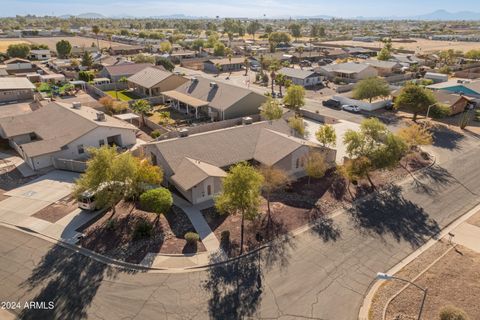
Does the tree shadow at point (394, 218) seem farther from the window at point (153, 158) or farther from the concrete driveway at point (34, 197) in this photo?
the concrete driveway at point (34, 197)

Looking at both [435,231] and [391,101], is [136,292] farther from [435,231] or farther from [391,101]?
[391,101]

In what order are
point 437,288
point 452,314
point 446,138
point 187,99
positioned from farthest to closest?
point 187,99 < point 446,138 < point 437,288 < point 452,314

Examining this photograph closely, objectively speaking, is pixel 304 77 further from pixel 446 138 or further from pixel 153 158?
pixel 153 158

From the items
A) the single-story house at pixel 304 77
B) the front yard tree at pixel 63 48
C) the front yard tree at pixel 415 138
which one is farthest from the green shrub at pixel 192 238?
the front yard tree at pixel 63 48

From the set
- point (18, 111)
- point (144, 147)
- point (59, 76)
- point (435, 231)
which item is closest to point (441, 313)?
point (435, 231)

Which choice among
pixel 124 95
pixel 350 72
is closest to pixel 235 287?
pixel 124 95

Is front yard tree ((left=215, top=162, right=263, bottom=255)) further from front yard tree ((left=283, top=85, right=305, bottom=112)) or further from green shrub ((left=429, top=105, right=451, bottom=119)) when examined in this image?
green shrub ((left=429, top=105, right=451, bottom=119))
